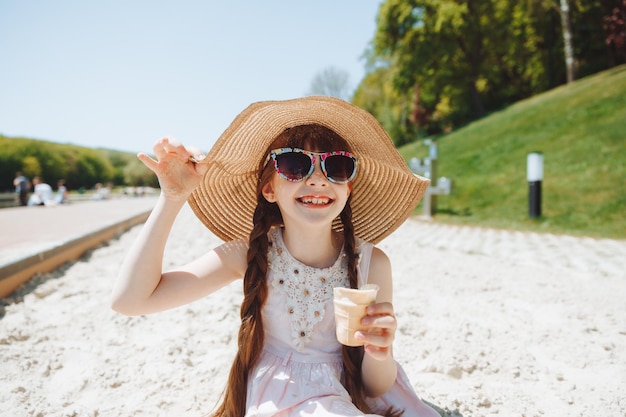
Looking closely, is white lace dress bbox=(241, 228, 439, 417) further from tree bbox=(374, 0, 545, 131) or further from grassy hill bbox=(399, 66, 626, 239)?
tree bbox=(374, 0, 545, 131)

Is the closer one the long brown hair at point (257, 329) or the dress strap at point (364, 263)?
the long brown hair at point (257, 329)

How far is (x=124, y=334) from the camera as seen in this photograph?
3.10m

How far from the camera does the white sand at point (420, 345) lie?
220 cm

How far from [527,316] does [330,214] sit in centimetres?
248

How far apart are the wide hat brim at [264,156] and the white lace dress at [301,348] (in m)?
0.38

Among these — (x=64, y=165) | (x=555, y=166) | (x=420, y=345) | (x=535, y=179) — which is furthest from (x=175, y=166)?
(x=64, y=165)

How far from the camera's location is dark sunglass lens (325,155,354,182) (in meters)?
1.72

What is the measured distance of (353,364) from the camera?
172 centimetres

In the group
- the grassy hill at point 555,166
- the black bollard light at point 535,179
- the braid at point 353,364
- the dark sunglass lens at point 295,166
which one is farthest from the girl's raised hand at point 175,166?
the black bollard light at point 535,179

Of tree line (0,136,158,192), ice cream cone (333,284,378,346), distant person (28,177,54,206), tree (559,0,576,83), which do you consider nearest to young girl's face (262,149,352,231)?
ice cream cone (333,284,378,346)

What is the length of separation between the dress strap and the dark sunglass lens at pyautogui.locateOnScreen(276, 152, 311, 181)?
0.44 metres

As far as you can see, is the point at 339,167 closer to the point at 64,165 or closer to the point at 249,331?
the point at 249,331

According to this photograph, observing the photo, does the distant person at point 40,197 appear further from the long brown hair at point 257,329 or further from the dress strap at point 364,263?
the dress strap at point 364,263

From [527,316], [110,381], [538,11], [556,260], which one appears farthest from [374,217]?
[538,11]
